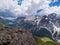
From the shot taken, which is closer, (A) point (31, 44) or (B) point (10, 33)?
(B) point (10, 33)

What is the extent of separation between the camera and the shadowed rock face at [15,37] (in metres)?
37.8

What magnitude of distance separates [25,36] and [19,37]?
5.71 feet

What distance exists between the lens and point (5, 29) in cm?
4050

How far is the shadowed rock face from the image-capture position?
37812 mm

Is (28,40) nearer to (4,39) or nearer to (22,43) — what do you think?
(22,43)

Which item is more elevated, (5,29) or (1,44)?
(5,29)

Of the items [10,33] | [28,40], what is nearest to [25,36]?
[28,40]

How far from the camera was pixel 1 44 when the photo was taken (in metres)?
37.8

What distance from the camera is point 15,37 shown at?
39062 millimetres

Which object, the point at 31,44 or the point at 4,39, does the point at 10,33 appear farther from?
the point at 31,44

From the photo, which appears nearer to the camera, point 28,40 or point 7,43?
point 7,43

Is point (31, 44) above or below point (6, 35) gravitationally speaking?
below

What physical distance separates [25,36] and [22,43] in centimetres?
197

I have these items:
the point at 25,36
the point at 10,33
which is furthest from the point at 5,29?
the point at 25,36
